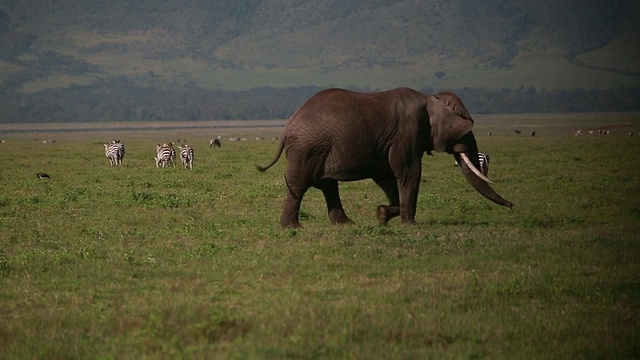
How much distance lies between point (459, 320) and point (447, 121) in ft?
28.3

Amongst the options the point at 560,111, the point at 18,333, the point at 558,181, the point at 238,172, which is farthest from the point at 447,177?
the point at 560,111

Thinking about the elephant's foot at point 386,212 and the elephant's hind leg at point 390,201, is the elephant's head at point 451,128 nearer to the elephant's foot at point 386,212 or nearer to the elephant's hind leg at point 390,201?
the elephant's hind leg at point 390,201

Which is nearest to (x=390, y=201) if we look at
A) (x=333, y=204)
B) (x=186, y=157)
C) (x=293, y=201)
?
(x=333, y=204)

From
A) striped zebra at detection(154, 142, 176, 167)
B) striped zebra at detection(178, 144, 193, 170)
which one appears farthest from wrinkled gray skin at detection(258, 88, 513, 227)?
striped zebra at detection(154, 142, 176, 167)

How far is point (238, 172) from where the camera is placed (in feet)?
116

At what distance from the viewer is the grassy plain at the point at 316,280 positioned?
10.1 metres

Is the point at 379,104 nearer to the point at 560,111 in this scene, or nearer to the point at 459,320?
the point at 459,320

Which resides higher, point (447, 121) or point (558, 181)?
point (447, 121)

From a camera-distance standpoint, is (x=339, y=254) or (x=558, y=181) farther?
(x=558, y=181)

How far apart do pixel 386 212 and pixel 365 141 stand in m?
1.33

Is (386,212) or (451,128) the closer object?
(386,212)

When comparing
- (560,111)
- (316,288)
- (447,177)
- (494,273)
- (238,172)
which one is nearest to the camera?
(316,288)

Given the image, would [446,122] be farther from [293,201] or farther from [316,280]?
[316,280]

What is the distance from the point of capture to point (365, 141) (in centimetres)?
1839
